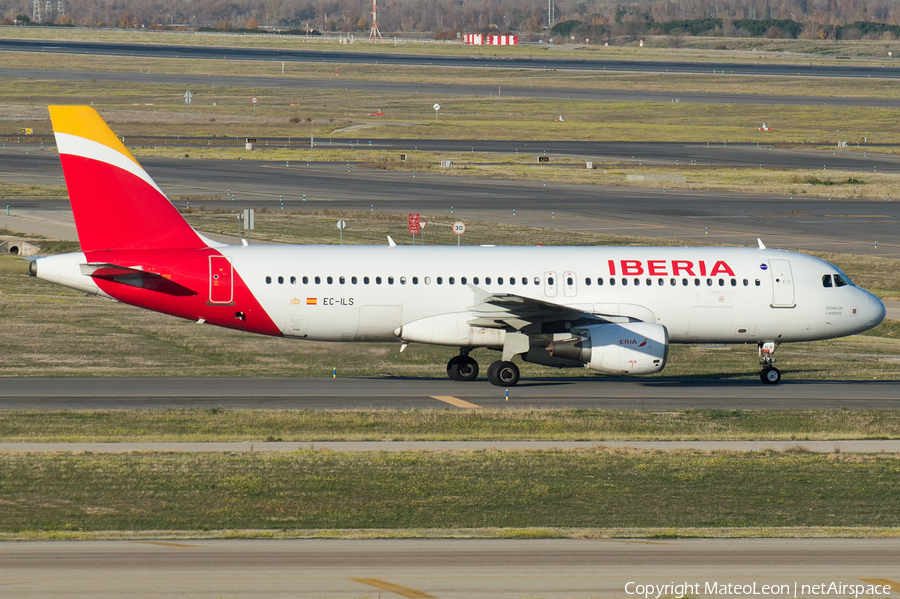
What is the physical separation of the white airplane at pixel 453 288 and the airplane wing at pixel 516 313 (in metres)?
0.04

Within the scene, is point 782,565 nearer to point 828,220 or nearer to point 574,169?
point 828,220

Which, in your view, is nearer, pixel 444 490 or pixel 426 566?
pixel 426 566

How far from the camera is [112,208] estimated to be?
3284cm

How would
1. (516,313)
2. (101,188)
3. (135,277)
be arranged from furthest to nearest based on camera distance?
(516,313), (101,188), (135,277)

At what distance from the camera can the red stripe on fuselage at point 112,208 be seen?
3278cm

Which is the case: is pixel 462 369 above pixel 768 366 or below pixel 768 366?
below

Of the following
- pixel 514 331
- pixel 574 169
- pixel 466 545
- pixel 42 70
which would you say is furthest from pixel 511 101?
pixel 466 545

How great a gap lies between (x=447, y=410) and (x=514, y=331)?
4296mm

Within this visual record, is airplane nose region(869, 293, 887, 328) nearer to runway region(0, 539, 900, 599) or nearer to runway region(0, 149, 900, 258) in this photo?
runway region(0, 539, 900, 599)

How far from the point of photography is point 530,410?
31422 mm

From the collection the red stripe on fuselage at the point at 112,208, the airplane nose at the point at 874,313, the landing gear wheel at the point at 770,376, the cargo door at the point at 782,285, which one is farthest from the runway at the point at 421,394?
the red stripe on fuselage at the point at 112,208

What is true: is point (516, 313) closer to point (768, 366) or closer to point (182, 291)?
point (768, 366)

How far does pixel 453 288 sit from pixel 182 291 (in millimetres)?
7798

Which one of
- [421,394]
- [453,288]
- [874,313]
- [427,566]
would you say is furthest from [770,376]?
[427,566]
